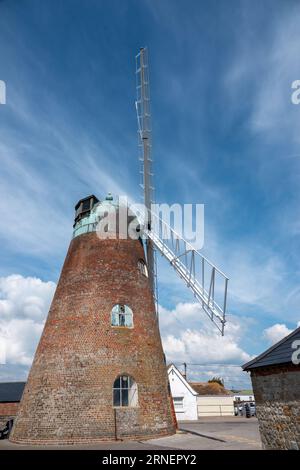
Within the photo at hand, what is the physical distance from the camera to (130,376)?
1609cm

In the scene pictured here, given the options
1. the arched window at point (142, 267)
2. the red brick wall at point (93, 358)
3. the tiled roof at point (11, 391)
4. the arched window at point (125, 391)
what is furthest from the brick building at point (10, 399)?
the arched window at point (142, 267)

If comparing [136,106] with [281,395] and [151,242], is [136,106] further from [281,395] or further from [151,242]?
[281,395]

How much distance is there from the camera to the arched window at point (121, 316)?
17.0 meters

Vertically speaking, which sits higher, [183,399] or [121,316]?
[121,316]

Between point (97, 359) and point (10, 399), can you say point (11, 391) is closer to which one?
point (10, 399)

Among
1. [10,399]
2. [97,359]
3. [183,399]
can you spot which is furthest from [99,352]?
[183,399]

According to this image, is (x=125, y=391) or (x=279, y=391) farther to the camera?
(x=125, y=391)

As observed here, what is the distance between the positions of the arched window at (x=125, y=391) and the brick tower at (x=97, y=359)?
4cm

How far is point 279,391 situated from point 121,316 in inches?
327

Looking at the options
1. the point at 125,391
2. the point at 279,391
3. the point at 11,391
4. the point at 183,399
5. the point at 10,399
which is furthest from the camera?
the point at 183,399

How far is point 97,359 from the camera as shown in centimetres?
1572

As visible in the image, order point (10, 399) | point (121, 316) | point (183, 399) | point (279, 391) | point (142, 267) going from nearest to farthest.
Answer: point (279, 391) < point (121, 316) < point (142, 267) < point (10, 399) < point (183, 399)

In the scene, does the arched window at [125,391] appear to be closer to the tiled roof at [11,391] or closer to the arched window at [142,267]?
the arched window at [142,267]

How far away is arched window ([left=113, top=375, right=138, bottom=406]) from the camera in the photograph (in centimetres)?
1573
